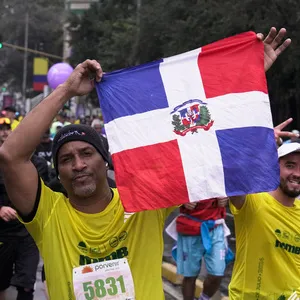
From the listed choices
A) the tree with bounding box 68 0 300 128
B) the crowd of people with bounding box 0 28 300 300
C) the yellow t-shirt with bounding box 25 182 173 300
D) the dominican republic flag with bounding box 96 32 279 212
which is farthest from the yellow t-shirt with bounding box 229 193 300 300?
the tree with bounding box 68 0 300 128

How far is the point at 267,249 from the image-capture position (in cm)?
446

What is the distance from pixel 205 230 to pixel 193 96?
3838mm

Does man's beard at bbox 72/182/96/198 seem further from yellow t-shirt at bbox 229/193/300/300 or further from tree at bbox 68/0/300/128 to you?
tree at bbox 68/0/300/128

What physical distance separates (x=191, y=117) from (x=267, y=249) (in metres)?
1.08

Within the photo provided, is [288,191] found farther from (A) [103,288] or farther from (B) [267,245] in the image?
(A) [103,288]

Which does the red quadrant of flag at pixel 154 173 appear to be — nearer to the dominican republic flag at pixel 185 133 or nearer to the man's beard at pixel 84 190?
the dominican republic flag at pixel 185 133

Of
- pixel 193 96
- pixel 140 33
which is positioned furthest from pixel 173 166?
pixel 140 33

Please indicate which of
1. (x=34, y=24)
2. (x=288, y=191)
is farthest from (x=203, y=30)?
(x=34, y=24)

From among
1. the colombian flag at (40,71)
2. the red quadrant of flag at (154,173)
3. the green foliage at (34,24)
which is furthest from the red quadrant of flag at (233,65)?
the green foliage at (34,24)

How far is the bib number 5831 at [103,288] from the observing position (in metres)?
3.56

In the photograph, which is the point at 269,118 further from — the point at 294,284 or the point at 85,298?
the point at 85,298

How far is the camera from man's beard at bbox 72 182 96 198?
11.7ft

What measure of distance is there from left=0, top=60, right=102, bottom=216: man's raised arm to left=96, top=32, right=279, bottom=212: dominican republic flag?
427mm

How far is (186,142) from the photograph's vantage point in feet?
12.8
